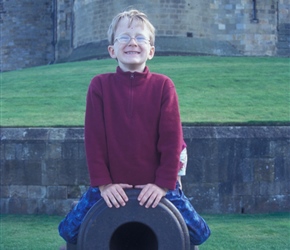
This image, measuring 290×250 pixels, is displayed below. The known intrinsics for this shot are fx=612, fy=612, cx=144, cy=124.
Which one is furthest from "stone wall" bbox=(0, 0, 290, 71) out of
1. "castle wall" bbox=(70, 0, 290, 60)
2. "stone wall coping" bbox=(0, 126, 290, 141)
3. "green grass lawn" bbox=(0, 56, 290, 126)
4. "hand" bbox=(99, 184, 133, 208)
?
"hand" bbox=(99, 184, 133, 208)

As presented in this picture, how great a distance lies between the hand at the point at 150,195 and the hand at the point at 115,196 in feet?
0.27

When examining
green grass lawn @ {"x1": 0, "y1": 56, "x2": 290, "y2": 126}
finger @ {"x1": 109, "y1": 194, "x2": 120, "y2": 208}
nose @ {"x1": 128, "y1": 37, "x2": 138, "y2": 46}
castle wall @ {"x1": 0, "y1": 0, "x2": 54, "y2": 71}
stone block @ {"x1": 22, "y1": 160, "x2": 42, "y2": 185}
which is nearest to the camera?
finger @ {"x1": 109, "y1": 194, "x2": 120, "y2": 208}

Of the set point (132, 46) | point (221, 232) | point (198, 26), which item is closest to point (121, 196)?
point (132, 46)

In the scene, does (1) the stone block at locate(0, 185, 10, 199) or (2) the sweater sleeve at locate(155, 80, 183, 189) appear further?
(1) the stone block at locate(0, 185, 10, 199)

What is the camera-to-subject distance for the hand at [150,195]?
3070 mm

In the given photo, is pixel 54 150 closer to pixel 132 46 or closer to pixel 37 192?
pixel 37 192

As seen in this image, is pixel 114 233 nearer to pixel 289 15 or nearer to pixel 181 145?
pixel 181 145

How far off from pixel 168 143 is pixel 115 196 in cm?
42

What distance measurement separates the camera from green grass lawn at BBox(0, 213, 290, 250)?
5547 millimetres

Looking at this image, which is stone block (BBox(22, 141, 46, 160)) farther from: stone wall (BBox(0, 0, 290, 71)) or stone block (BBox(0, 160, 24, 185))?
stone wall (BBox(0, 0, 290, 71))

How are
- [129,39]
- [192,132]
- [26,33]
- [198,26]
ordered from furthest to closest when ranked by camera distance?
[26,33] < [198,26] < [192,132] < [129,39]

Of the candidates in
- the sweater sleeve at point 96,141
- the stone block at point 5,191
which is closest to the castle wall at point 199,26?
the stone block at point 5,191

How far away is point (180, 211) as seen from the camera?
3.29m

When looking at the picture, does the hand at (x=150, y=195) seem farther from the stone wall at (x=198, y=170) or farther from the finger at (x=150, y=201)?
the stone wall at (x=198, y=170)
